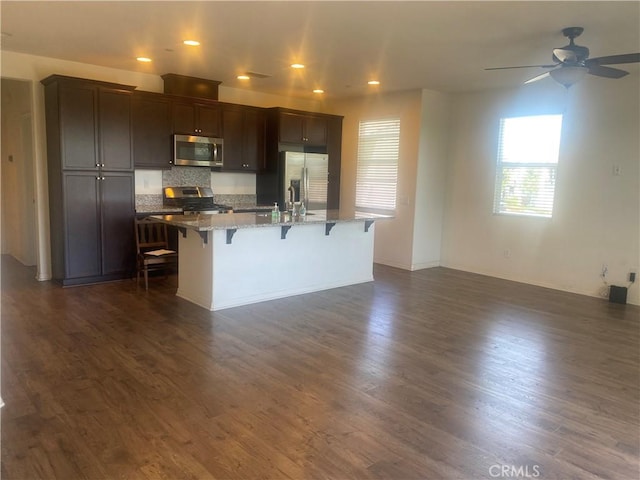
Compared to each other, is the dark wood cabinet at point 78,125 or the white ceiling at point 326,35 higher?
the white ceiling at point 326,35

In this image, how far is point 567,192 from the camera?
5.95m

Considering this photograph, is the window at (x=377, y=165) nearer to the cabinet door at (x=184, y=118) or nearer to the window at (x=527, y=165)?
the window at (x=527, y=165)

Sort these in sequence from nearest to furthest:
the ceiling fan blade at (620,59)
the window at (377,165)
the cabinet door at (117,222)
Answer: the ceiling fan blade at (620,59) → the cabinet door at (117,222) → the window at (377,165)

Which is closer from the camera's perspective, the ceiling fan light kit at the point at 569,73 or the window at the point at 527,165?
the ceiling fan light kit at the point at 569,73

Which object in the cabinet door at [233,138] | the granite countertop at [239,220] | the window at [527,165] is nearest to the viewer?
the granite countertop at [239,220]

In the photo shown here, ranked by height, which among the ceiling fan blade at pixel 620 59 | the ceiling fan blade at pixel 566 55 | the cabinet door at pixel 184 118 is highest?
the ceiling fan blade at pixel 566 55

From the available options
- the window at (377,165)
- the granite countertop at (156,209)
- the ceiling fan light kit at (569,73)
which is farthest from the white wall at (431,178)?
the granite countertop at (156,209)

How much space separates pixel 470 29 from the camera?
3.90 meters

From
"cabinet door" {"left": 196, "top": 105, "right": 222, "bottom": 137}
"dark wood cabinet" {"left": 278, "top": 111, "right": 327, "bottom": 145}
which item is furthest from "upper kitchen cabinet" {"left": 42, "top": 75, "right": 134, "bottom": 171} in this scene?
"dark wood cabinet" {"left": 278, "top": 111, "right": 327, "bottom": 145}

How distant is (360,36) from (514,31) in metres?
1.27

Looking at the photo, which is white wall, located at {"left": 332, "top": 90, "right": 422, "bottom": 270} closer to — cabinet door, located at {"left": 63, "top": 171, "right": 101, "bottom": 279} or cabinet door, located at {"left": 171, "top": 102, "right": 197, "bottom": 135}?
cabinet door, located at {"left": 171, "top": 102, "right": 197, "bottom": 135}

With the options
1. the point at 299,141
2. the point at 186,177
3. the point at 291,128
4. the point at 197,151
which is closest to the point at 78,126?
the point at 197,151

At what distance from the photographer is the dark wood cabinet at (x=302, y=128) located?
709 centimetres

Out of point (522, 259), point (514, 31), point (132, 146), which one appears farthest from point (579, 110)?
point (132, 146)
